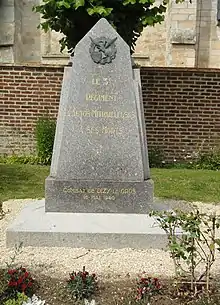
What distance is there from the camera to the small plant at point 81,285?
3373mm

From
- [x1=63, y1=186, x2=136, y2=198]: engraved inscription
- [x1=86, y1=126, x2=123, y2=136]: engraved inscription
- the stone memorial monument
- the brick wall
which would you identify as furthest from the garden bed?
the brick wall

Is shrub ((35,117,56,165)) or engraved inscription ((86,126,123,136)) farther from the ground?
shrub ((35,117,56,165))

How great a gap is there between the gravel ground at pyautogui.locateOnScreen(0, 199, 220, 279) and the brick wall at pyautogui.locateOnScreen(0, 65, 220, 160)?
6.80m

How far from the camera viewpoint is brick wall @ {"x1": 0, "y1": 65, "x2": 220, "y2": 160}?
36.0ft

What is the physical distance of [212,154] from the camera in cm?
1095

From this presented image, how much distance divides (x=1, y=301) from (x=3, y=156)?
8.20m

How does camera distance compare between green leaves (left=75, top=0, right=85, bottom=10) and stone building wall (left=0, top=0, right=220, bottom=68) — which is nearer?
green leaves (left=75, top=0, right=85, bottom=10)

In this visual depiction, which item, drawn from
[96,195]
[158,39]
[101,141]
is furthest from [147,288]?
[158,39]

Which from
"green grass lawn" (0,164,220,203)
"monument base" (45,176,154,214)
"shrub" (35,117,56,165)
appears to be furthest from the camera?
"shrub" (35,117,56,165)

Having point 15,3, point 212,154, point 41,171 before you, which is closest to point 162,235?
point 41,171

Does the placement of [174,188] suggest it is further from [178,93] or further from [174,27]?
[174,27]

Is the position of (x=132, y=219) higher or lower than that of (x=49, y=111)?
lower

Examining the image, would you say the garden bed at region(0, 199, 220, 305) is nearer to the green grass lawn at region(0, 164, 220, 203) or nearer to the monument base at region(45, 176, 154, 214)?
the monument base at region(45, 176, 154, 214)

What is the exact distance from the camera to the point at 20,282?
10.9 ft
